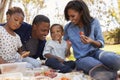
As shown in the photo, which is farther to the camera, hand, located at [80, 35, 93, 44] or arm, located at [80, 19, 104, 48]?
arm, located at [80, 19, 104, 48]

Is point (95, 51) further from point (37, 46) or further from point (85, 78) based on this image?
point (37, 46)

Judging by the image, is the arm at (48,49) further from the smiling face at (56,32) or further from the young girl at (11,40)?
the young girl at (11,40)

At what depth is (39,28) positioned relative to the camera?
10.6ft

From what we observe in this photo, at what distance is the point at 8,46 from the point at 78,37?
686 millimetres

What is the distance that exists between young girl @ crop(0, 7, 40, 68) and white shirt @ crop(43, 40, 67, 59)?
280 mm

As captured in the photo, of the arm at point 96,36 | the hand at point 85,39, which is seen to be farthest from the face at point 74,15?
the hand at point 85,39

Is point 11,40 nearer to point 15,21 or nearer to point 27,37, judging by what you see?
point 15,21

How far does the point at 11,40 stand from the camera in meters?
2.93

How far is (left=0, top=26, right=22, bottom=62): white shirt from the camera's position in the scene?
290 cm

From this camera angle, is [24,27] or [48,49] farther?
[24,27]

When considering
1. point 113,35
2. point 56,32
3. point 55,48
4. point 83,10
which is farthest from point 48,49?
point 113,35

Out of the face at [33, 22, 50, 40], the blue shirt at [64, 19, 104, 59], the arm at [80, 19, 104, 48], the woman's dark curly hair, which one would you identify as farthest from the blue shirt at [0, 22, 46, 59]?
the arm at [80, 19, 104, 48]

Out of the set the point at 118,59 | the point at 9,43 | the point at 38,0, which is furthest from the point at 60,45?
the point at 38,0

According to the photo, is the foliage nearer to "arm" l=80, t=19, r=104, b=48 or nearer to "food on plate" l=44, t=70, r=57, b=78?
"arm" l=80, t=19, r=104, b=48
